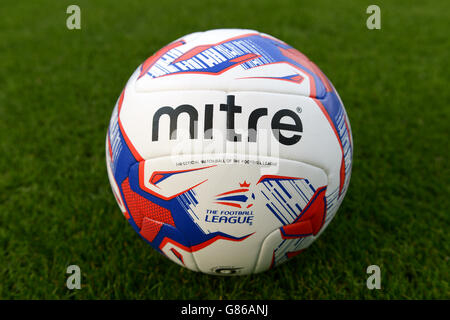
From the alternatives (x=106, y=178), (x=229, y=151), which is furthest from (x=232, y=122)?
(x=106, y=178)

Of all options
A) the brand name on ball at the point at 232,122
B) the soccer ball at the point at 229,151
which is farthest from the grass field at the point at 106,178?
the brand name on ball at the point at 232,122

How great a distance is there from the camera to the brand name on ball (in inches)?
54.8

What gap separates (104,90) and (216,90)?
8.67 ft

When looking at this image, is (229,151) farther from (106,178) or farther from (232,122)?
(106,178)

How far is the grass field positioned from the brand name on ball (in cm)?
96

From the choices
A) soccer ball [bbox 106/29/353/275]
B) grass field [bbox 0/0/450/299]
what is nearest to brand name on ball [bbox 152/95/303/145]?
soccer ball [bbox 106/29/353/275]

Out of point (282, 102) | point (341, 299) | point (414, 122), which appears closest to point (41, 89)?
point (282, 102)

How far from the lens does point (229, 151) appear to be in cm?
138

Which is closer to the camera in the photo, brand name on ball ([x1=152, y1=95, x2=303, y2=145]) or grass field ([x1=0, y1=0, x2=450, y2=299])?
brand name on ball ([x1=152, y1=95, x2=303, y2=145])

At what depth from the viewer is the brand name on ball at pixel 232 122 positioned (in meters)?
1.39

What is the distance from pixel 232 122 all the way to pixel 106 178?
163cm

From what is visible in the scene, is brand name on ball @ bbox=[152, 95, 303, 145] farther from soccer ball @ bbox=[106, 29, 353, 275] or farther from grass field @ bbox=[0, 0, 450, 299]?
grass field @ bbox=[0, 0, 450, 299]
